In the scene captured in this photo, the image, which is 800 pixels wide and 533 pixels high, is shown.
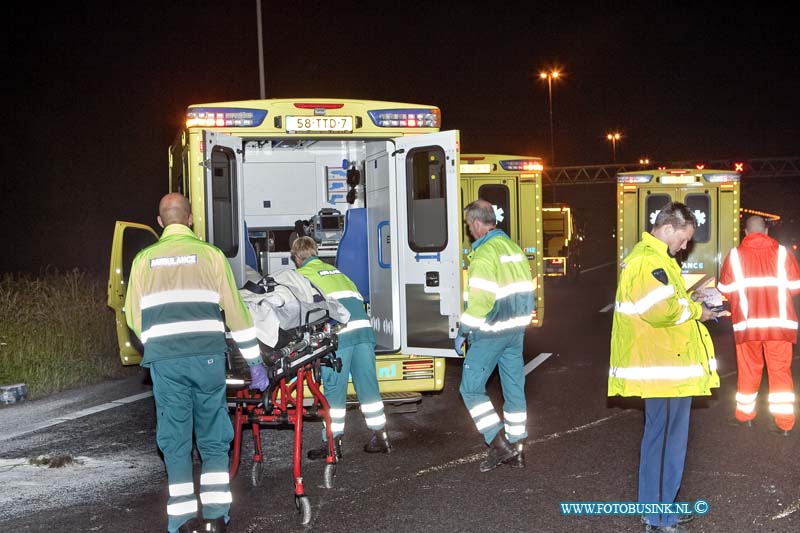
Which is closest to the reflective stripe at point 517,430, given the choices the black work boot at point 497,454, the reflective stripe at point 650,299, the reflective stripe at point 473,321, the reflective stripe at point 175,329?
the black work boot at point 497,454

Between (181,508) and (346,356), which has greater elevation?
(346,356)

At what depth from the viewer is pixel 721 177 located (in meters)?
14.4

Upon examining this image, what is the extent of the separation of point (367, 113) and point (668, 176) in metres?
8.16

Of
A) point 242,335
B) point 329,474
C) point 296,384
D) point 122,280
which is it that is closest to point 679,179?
point 122,280

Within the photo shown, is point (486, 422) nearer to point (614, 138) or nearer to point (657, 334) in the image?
point (657, 334)

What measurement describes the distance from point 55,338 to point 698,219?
985 centimetres

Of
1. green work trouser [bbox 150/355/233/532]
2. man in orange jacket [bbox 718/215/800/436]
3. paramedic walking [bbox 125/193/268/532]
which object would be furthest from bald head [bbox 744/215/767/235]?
green work trouser [bbox 150/355/233/532]

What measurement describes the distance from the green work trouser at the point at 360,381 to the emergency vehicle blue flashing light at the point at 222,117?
83.0 inches

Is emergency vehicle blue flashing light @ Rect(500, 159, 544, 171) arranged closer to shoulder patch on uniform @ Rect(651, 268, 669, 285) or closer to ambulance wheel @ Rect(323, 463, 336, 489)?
ambulance wheel @ Rect(323, 463, 336, 489)

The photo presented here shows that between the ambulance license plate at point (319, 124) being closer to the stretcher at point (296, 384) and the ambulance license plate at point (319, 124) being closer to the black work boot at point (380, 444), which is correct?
the stretcher at point (296, 384)

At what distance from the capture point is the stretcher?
5457 mm

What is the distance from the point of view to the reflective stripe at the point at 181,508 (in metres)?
4.80

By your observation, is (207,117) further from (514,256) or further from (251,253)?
(514,256)

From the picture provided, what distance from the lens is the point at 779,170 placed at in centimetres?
6019
